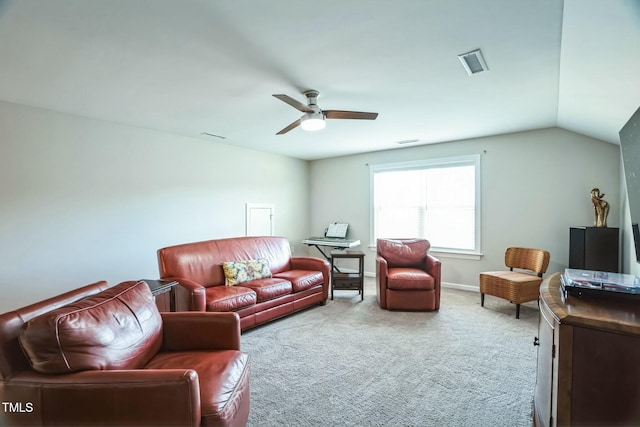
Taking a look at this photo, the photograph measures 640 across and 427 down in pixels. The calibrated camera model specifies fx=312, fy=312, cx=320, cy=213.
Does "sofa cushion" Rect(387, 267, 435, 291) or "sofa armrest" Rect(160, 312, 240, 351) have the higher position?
"sofa armrest" Rect(160, 312, 240, 351)

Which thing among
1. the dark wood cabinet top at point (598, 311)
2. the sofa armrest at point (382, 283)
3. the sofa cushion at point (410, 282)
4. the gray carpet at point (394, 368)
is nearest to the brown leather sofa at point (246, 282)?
the gray carpet at point (394, 368)

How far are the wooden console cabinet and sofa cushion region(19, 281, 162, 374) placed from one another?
6.30ft

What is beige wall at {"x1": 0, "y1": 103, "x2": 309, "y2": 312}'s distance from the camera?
3193 millimetres

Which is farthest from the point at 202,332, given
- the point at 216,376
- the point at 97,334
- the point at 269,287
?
the point at 269,287

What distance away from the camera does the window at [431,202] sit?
16.1 feet

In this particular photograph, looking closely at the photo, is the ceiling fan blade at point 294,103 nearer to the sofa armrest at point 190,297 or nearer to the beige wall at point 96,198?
the sofa armrest at point 190,297

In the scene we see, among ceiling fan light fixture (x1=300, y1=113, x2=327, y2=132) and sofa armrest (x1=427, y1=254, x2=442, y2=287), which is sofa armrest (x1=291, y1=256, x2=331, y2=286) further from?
ceiling fan light fixture (x1=300, y1=113, x2=327, y2=132)

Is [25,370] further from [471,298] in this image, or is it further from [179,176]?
[471,298]

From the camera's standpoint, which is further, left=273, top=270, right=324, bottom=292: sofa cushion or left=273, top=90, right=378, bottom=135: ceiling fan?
left=273, top=270, right=324, bottom=292: sofa cushion

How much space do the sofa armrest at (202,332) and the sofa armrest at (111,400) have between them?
2.01 feet

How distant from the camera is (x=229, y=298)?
3160 mm

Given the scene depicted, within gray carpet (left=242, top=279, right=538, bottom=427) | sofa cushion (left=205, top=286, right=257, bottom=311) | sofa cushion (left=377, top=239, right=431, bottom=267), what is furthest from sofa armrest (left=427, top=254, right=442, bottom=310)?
sofa cushion (left=205, top=286, right=257, bottom=311)

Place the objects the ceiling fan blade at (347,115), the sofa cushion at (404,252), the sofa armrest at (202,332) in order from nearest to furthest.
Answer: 1. the sofa armrest at (202,332)
2. the ceiling fan blade at (347,115)
3. the sofa cushion at (404,252)

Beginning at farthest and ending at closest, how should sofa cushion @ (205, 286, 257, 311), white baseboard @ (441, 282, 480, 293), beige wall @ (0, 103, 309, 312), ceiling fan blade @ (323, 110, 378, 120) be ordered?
white baseboard @ (441, 282, 480, 293) < beige wall @ (0, 103, 309, 312) < sofa cushion @ (205, 286, 257, 311) < ceiling fan blade @ (323, 110, 378, 120)
